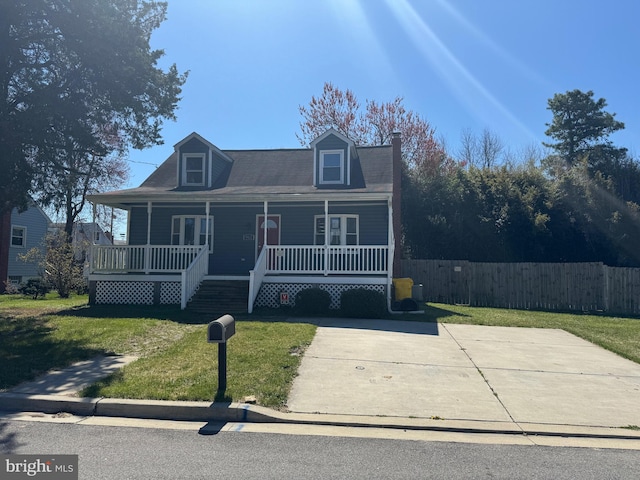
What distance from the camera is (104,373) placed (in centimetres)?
655

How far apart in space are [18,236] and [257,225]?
72.2 feet

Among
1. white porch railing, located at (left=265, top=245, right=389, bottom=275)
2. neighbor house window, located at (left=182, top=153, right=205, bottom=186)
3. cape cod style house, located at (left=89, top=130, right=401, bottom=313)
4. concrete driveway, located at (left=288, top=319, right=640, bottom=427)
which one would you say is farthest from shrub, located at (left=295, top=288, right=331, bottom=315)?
neighbor house window, located at (left=182, top=153, right=205, bottom=186)

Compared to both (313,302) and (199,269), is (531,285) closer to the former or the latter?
(313,302)

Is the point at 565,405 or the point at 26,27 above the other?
the point at 26,27

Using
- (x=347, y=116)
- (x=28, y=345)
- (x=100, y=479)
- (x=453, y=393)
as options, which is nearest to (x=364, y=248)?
(x=453, y=393)

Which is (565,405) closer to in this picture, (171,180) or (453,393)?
(453,393)

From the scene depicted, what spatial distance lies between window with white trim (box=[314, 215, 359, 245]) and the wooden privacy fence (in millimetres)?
3448

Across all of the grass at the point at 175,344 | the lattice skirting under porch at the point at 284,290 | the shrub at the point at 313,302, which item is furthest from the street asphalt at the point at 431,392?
the lattice skirting under porch at the point at 284,290

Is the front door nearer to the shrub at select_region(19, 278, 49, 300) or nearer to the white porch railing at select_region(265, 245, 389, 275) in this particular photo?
the white porch railing at select_region(265, 245, 389, 275)

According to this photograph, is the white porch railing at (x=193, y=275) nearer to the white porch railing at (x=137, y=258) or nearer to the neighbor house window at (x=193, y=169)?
the white porch railing at (x=137, y=258)

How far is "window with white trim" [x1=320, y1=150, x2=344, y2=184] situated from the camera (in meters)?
17.4

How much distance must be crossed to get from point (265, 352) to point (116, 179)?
29.1m

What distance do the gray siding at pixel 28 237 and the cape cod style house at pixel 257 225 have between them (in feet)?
54.5

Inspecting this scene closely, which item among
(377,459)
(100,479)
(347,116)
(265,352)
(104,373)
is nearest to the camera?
(100,479)
